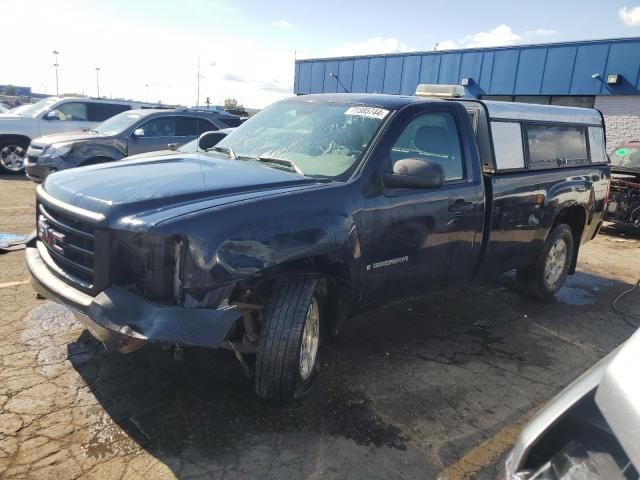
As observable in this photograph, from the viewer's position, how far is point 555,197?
5.14 metres

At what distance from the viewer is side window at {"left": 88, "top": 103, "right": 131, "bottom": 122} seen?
13.0 m

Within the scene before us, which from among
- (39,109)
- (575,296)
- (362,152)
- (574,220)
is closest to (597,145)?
(574,220)

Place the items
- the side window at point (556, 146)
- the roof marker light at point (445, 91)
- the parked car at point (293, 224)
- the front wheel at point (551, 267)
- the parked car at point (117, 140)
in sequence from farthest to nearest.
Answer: the parked car at point (117, 140) < the front wheel at point (551, 267) < the roof marker light at point (445, 91) < the side window at point (556, 146) < the parked car at point (293, 224)

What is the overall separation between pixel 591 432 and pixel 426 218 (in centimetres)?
225

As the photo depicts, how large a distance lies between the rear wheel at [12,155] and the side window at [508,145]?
1182 cm

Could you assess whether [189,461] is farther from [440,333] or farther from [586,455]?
[440,333]

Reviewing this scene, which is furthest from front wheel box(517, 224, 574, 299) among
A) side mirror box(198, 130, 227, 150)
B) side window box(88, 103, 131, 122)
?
side window box(88, 103, 131, 122)

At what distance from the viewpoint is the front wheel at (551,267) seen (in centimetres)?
546

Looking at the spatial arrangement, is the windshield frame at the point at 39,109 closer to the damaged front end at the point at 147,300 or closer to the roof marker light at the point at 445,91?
the roof marker light at the point at 445,91

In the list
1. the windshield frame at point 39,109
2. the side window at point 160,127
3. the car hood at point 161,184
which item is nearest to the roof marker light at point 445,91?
the car hood at point 161,184

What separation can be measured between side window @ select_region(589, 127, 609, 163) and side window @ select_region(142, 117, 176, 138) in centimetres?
792

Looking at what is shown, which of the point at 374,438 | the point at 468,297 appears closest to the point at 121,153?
the point at 468,297

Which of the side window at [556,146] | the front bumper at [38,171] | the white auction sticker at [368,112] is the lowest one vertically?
the front bumper at [38,171]

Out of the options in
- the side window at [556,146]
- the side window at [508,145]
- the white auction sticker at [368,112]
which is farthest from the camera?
the side window at [556,146]
